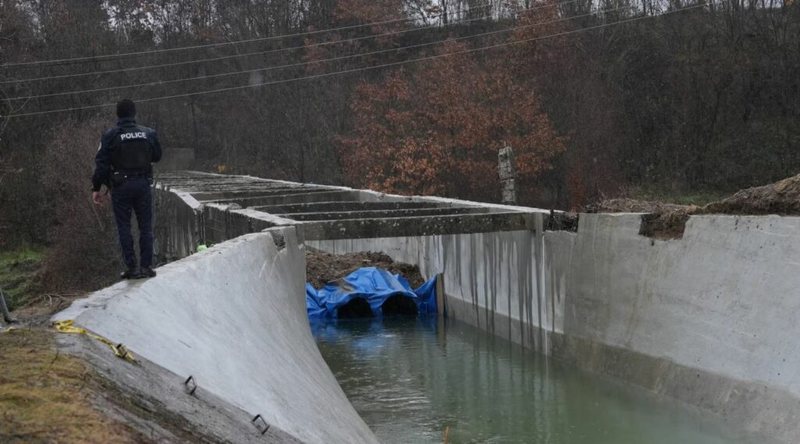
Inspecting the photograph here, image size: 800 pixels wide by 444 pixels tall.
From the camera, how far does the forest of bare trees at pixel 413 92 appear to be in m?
32.4

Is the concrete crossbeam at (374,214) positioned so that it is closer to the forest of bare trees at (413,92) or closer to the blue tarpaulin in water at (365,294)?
the blue tarpaulin in water at (365,294)

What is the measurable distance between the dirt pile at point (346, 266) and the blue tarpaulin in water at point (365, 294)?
0.45 meters

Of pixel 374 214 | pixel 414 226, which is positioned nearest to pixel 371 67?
pixel 374 214

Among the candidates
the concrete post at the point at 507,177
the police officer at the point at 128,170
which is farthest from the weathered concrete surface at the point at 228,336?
the concrete post at the point at 507,177

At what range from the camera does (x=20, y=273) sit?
1188 inches

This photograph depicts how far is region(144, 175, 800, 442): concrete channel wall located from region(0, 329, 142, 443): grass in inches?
274

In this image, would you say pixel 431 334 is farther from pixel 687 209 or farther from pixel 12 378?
pixel 12 378

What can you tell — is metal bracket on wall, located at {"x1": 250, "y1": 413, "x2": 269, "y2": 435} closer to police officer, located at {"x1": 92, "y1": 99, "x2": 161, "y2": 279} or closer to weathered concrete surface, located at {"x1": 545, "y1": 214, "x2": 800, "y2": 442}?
police officer, located at {"x1": 92, "y1": 99, "x2": 161, "y2": 279}

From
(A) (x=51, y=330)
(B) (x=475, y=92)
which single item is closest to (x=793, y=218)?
(A) (x=51, y=330)

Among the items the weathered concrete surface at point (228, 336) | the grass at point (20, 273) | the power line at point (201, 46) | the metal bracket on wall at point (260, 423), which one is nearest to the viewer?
the metal bracket on wall at point (260, 423)

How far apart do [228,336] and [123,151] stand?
2.11 m

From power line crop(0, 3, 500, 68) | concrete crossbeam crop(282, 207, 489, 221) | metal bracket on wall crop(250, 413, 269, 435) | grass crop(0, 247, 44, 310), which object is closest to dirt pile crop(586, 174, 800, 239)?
concrete crossbeam crop(282, 207, 489, 221)

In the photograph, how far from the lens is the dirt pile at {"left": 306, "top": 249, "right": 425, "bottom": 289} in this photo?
70.6 ft

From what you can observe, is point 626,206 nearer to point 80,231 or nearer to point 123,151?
point 123,151
